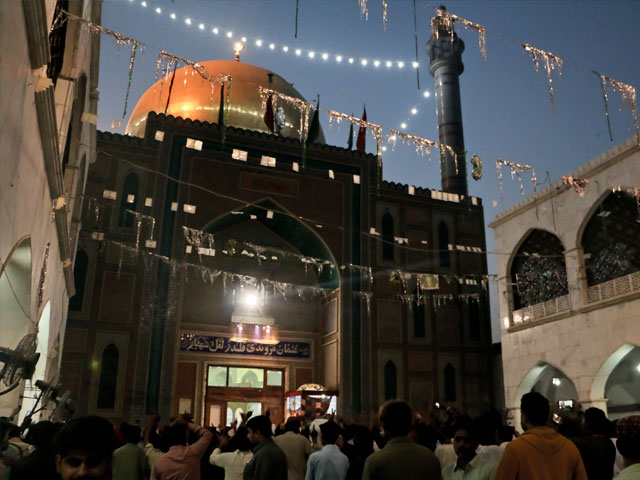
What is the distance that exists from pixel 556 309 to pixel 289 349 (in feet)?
24.2

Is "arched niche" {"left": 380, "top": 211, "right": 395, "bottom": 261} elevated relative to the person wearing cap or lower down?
elevated

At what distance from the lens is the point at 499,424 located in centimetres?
432

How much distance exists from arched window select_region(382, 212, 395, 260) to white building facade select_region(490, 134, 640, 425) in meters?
3.36

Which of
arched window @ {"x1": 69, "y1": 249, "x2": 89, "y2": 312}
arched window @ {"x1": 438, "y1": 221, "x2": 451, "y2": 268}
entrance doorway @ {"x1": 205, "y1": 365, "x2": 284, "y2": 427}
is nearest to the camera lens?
arched window @ {"x1": 69, "y1": 249, "x2": 89, "y2": 312}

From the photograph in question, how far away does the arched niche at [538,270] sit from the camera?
612 inches

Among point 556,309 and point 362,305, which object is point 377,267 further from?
point 556,309

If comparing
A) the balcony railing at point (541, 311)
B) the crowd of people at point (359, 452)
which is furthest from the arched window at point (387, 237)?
the crowd of people at point (359, 452)

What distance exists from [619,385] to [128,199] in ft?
43.5

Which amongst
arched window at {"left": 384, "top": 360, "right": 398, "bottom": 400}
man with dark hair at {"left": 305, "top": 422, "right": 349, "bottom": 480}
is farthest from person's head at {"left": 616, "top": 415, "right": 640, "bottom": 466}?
arched window at {"left": 384, "top": 360, "right": 398, "bottom": 400}

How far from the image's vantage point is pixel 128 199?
14.8m

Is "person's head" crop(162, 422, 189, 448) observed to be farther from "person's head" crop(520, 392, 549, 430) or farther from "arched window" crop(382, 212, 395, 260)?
"arched window" crop(382, 212, 395, 260)

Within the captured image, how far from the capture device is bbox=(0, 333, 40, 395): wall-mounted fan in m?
4.22

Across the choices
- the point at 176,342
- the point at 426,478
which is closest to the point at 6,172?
the point at 426,478

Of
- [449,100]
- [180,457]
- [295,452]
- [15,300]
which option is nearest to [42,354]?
[15,300]
